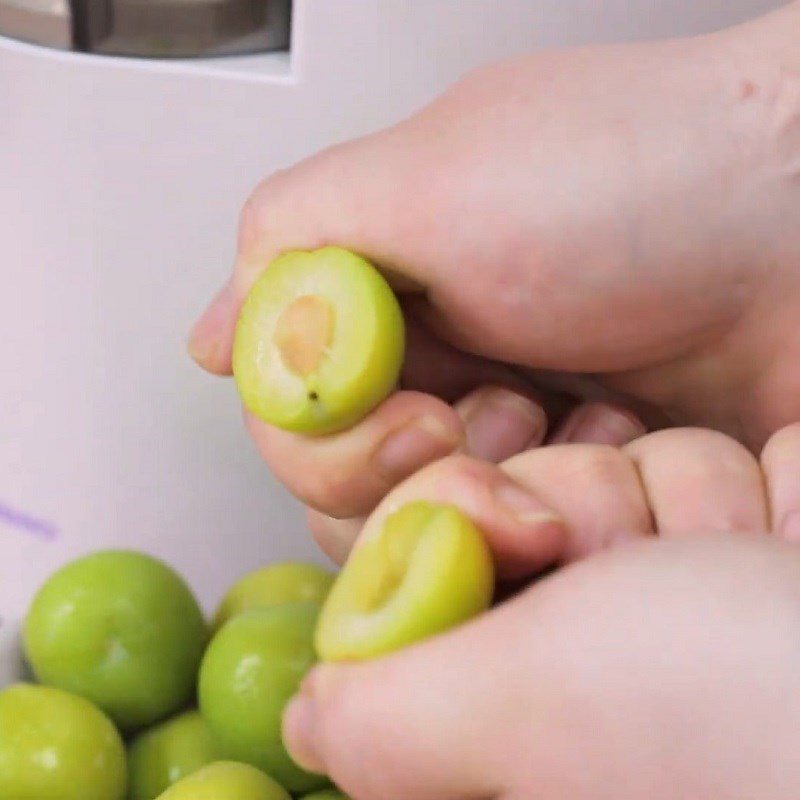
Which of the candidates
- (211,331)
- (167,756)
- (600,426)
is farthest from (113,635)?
(600,426)

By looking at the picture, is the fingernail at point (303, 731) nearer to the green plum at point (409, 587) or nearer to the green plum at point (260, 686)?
the green plum at point (409, 587)

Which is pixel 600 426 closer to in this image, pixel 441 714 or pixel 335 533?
pixel 335 533

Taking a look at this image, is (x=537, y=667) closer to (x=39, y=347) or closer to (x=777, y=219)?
(x=777, y=219)

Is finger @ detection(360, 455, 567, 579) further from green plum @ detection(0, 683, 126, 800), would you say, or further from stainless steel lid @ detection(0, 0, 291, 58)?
stainless steel lid @ detection(0, 0, 291, 58)

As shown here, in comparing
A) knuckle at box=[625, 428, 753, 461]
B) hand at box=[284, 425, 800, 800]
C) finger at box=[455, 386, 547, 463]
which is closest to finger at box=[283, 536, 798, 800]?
hand at box=[284, 425, 800, 800]

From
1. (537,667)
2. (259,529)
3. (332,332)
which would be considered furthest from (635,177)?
(259,529)

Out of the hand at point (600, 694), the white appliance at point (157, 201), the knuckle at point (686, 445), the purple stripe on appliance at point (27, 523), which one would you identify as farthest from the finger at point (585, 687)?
the purple stripe on appliance at point (27, 523)
